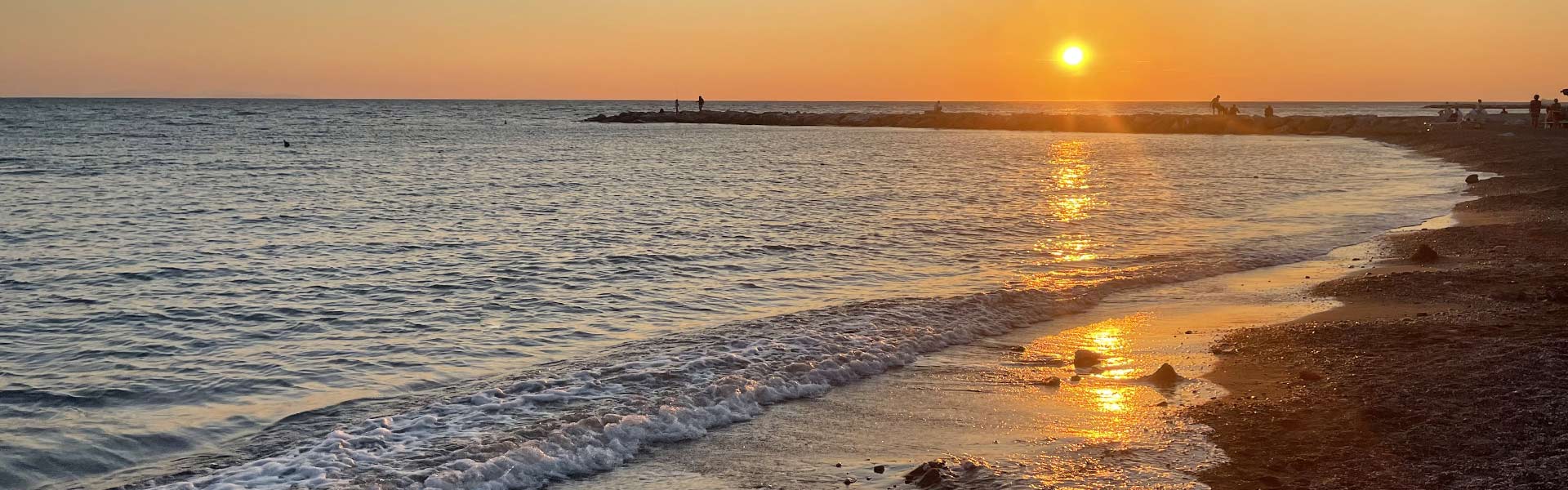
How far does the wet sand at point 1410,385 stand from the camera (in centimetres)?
656

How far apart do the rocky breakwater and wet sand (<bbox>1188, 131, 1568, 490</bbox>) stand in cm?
5818

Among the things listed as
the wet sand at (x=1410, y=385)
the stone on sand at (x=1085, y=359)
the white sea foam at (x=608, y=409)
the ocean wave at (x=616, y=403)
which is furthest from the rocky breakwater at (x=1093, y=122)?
the white sea foam at (x=608, y=409)

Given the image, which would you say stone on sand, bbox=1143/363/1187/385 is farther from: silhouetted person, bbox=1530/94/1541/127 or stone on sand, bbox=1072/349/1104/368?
silhouetted person, bbox=1530/94/1541/127

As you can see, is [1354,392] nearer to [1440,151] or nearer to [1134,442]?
[1134,442]

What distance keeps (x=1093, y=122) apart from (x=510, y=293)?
8918cm

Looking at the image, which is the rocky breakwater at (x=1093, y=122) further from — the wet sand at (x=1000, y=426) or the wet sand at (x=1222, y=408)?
the wet sand at (x=1000, y=426)

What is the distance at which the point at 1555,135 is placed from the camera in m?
43.9

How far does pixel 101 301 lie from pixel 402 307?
356 cm

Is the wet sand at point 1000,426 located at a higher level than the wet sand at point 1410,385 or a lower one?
lower

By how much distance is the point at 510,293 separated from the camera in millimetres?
14031

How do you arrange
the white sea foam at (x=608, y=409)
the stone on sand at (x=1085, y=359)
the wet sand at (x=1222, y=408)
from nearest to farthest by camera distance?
the wet sand at (x=1222, y=408)
the white sea foam at (x=608, y=409)
the stone on sand at (x=1085, y=359)

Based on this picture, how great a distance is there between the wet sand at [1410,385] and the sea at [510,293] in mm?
3116

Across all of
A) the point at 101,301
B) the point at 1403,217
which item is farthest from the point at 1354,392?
the point at 1403,217

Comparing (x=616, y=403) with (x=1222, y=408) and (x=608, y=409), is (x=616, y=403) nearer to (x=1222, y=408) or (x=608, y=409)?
(x=608, y=409)
